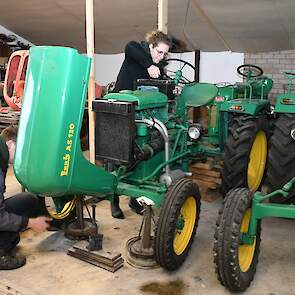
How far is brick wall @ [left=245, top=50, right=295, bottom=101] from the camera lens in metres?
6.10

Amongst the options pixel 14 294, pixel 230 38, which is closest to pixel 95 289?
pixel 14 294

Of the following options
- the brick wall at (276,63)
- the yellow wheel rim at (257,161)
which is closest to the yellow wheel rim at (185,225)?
the yellow wheel rim at (257,161)

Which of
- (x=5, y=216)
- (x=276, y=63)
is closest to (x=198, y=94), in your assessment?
(x=5, y=216)

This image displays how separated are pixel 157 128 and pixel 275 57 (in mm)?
4269

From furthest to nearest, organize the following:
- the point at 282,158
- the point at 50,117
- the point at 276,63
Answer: the point at 276,63 < the point at 282,158 < the point at 50,117

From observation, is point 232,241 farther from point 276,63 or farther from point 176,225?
point 276,63

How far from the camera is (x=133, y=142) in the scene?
243 cm

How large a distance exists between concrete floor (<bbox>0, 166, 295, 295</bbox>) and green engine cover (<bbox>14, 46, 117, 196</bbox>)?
0.52 metres

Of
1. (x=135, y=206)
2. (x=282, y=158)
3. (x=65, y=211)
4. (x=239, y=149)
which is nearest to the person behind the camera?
(x=65, y=211)

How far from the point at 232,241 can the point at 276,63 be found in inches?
191

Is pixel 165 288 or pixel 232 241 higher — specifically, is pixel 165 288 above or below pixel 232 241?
below

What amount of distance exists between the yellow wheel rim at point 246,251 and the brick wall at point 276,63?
4416 mm

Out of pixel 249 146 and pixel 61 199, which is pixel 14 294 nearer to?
→ pixel 61 199

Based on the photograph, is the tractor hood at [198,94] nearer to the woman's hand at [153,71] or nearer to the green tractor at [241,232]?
the woman's hand at [153,71]
